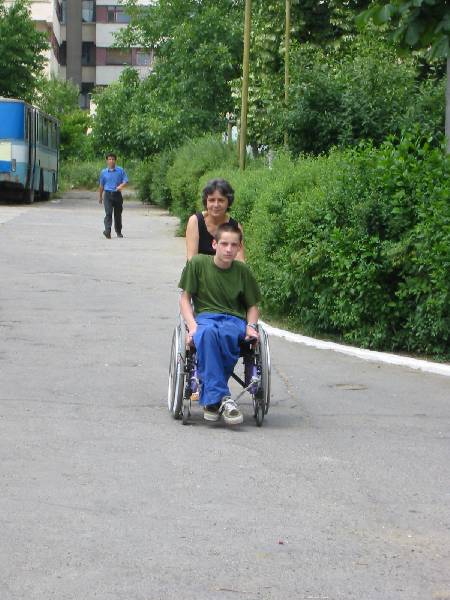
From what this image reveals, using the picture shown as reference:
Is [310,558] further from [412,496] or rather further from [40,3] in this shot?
[40,3]

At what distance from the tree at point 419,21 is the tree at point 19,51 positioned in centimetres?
5100

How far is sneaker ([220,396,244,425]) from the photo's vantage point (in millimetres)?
8758

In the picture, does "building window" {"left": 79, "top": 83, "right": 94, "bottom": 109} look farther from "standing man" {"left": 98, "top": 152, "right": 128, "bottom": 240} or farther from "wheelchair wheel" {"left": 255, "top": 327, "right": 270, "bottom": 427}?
"wheelchair wheel" {"left": 255, "top": 327, "right": 270, "bottom": 427}

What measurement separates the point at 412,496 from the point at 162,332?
728 cm

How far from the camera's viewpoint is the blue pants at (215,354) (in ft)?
29.0

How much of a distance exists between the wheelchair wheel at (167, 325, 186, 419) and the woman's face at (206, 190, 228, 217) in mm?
813

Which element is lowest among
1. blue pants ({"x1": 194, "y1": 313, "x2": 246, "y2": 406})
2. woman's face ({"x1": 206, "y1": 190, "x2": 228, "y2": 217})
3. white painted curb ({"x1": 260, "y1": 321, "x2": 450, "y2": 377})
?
white painted curb ({"x1": 260, "y1": 321, "x2": 450, "y2": 377})

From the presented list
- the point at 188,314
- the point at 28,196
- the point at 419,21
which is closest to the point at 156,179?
the point at 28,196

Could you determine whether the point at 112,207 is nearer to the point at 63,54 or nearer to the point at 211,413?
the point at 211,413

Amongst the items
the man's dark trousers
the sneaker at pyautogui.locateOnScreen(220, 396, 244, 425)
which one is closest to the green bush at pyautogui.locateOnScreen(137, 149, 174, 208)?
the man's dark trousers

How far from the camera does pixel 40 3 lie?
90.1 metres

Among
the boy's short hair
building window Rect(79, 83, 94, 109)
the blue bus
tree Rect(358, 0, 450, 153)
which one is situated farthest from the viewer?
building window Rect(79, 83, 94, 109)

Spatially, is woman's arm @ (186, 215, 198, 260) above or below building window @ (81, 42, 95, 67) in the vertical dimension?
below

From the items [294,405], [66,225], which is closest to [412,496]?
[294,405]
